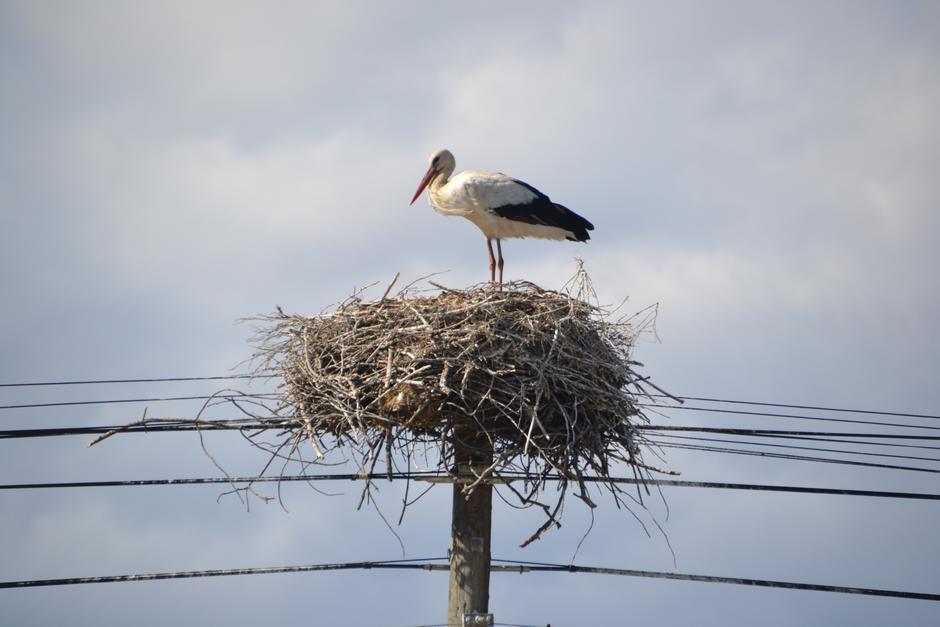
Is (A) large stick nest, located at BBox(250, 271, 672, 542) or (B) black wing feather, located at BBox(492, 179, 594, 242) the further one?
(B) black wing feather, located at BBox(492, 179, 594, 242)

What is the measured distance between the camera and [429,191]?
1034cm

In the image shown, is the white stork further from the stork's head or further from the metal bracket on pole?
the metal bracket on pole

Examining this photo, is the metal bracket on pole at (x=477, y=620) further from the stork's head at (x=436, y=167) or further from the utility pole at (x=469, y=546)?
the stork's head at (x=436, y=167)

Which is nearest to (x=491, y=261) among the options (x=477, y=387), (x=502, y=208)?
(x=502, y=208)

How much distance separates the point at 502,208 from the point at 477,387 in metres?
→ 3.30

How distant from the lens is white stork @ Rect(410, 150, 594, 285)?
32.1 ft

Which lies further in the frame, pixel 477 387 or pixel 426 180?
pixel 426 180

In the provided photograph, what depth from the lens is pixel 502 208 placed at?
9.81 meters

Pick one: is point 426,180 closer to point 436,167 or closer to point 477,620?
point 436,167

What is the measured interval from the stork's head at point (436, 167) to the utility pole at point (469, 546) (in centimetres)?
391

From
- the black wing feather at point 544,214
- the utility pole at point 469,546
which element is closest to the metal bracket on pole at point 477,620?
the utility pole at point 469,546

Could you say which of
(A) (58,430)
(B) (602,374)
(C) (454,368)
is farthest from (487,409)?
(A) (58,430)

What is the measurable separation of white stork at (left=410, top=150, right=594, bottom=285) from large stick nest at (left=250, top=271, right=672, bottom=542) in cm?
246

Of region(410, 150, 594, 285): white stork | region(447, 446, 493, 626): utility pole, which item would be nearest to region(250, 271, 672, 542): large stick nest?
region(447, 446, 493, 626): utility pole
